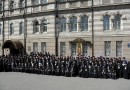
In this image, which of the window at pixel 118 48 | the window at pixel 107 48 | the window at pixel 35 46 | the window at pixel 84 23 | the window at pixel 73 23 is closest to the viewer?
the window at pixel 118 48

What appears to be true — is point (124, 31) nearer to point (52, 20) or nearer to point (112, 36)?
point (112, 36)

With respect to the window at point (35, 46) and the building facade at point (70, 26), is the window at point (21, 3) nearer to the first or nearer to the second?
the building facade at point (70, 26)

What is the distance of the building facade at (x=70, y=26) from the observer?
29156 mm

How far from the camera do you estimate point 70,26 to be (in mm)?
32562

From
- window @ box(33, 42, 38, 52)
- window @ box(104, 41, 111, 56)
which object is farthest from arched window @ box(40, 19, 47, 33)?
window @ box(104, 41, 111, 56)

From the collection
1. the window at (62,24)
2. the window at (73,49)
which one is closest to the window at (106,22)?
the window at (73,49)

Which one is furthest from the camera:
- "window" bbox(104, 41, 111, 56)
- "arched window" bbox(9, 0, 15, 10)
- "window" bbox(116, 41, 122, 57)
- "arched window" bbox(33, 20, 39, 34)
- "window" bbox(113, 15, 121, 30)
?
"arched window" bbox(9, 0, 15, 10)

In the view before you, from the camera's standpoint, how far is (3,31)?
40.4m

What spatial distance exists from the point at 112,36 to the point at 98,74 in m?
6.85

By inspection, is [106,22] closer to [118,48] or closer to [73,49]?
[118,48]

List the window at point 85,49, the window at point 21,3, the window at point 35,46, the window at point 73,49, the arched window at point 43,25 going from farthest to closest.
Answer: the window at point 21,3, the window at point 35,46, the arched window at point 43,25, the window at point 73,49, the window at point 85,49

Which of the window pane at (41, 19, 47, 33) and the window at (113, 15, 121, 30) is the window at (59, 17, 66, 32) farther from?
the window at (113, 15, 121, 30)

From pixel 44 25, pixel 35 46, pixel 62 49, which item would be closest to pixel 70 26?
pixel 62 49

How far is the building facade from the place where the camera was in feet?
95.7
